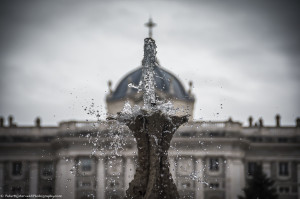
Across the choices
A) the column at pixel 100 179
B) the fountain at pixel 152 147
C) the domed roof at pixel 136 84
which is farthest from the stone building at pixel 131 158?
the fountain at pixel 152 147

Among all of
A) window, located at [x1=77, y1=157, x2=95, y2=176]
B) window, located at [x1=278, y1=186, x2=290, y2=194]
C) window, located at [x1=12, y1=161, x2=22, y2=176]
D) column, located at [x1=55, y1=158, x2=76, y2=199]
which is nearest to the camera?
column, located at [x1=55, y1=158, x2=76, y2=199]

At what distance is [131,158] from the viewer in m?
56.5

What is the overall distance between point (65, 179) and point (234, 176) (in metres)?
14.9

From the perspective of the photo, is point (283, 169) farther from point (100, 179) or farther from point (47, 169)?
point (47, 169)

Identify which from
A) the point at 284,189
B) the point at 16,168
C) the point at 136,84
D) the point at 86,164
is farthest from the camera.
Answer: the point at 136,84

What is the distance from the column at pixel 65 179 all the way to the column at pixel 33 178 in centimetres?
214

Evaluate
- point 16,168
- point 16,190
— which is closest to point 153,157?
point 16,190

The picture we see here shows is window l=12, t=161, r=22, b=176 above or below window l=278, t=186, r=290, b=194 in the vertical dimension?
above

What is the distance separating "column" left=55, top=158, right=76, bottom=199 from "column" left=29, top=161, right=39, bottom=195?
2.14 m

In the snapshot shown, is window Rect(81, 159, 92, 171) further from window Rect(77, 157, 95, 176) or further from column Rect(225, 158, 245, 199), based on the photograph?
column Rect(225, 158, 245, 199)

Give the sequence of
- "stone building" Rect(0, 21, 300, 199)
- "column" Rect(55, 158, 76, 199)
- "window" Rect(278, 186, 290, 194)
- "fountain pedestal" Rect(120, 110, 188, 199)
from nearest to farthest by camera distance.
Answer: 1. "fountain pedestal" Rect(120, 110, 188, 199)
2. "column" Rect(55, 158, 76, 199)
3. "stone building" Rect(0, 21, 300, 199)
4. "window" Rect(278, 186, 290, 194)

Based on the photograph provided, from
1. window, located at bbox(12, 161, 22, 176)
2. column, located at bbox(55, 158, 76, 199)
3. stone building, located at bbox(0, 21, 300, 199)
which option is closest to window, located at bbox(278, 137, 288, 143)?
stone building, located at bbox(0, 21, 300, 199)

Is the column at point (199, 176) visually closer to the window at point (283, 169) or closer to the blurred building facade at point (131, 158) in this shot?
the blurred building facade at point (131, 158)

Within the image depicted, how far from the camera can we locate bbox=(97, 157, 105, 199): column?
176 ft
